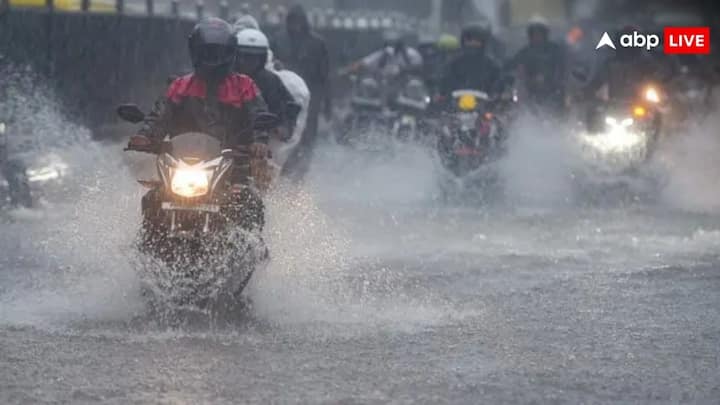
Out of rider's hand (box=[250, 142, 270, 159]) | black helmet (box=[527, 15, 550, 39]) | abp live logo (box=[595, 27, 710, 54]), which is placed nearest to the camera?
rider's hand (box=[250, 142, 270, 159])

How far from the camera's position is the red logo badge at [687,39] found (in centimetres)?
2861

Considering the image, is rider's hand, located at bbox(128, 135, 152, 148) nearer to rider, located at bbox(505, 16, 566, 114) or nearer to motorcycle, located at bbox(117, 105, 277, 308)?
motorcycle, located at bbox(117, 105, 277, 308)

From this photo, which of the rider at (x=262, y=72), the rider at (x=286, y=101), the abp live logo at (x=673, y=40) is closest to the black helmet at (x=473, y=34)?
the abp live logo at (x=673, y=40)

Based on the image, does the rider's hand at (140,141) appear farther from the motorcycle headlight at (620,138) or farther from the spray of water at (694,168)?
the motorcycle headlight at (620,138)

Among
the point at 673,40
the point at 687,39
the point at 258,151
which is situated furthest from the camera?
the point at 687,39

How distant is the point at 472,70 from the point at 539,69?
232 inches

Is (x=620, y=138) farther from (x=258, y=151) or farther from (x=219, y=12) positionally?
(x=258, y=151)

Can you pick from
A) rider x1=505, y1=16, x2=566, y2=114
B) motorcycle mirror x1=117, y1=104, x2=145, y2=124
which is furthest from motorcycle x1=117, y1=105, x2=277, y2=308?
rider x1=505, y1=16, x2=566, y2=114

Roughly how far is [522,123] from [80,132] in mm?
7835

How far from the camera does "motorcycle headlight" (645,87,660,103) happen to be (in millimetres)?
21625

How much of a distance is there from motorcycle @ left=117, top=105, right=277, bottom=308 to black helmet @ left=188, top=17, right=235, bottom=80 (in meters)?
0.88

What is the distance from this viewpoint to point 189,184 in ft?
32.4

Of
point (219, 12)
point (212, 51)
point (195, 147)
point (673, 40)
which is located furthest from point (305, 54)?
point (195, 147)

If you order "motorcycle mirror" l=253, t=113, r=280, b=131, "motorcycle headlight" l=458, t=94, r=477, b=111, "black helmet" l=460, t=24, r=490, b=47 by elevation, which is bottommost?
"motorcycle mirror" l=253, t=113, r=280, b=131
